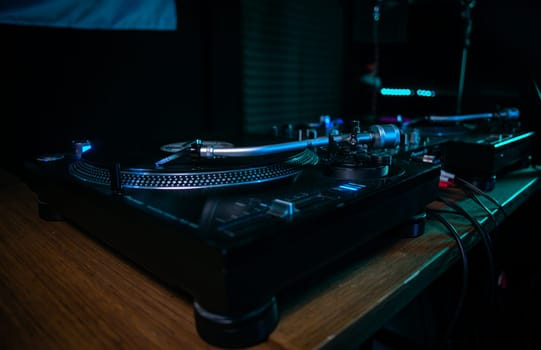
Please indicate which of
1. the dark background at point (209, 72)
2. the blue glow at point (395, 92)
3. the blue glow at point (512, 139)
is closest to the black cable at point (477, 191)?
the blue glow at point (512, 139)

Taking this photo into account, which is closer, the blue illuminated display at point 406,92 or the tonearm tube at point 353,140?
the tonearm tube at point 353,140

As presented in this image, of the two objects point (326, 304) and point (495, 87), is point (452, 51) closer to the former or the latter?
point (495, 87)

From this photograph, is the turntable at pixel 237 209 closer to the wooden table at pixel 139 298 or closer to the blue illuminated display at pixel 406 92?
the wooden table at pixel 139 298

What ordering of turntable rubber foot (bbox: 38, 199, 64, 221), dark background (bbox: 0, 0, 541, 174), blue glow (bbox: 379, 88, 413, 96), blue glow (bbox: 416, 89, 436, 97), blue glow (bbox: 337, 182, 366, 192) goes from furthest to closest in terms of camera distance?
1. blue glow (bbox: 379, 88, 413, 96)
2. blue glow (bbox: 416, 89, 436, 97)
3. dark background (bbox: 0, 0, 541, 174)
4. turntable rubber foot (bbox: 38, 199, 64, 221)
5. blue glow (bbox: 337, 182, 366, 192)

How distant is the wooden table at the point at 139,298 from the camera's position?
0.57 m

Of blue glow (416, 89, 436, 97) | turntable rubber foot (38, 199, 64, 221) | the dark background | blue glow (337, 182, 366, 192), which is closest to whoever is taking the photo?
blue glow (337, 182, 366, 192)

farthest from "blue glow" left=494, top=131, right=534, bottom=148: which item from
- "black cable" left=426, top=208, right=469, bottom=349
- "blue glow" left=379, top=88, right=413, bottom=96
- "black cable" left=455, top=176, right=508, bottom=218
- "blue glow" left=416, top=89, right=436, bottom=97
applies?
"blue glow" left=379, top=88, right=413, bottom=96

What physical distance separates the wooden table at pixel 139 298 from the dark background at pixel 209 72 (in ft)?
1.35

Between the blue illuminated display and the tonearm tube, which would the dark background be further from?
the tonearm tube

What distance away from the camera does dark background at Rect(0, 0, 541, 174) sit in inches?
64.9

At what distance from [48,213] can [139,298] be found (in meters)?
0.54

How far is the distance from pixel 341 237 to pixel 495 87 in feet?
6.37

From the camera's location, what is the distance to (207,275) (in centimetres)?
51

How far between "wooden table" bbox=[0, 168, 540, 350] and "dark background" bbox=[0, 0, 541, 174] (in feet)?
1.35
